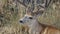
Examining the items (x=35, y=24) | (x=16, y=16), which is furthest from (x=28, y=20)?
(x=16, y=16)

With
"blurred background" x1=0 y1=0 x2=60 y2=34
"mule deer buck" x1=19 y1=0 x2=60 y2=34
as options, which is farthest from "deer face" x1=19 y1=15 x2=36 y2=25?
"blurred background" x1=0 y1=0 x2=60 y2=34

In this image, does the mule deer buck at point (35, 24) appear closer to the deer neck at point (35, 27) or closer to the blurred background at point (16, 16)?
the deer neck at point (35, 27)

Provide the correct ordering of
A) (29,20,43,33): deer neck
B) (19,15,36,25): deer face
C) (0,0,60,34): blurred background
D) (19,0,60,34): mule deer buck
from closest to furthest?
(19,0,60,34): mule deer buck < (29,20,43,33): deer neck < (19,15,36,25): deer face < (0,0,60,34): blurred background

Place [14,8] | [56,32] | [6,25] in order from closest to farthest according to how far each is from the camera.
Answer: [56,32] < [6,25] < [14,8]

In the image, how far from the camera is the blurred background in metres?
7.38

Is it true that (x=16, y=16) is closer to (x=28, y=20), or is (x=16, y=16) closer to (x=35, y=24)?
(x=28, y=20)

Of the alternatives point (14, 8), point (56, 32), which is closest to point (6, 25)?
point (14, 8)

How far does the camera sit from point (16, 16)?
798 cm

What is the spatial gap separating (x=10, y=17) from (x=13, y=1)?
691mm

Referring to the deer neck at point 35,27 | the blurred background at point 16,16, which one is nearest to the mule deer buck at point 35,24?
the deer neck at point 35,27

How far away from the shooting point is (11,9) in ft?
27.6

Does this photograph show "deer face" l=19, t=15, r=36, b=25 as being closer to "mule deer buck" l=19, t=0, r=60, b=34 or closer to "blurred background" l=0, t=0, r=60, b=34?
"mule deer buck" l=19, t=0, r=60, b=34

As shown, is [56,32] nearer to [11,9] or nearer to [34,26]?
[34,26]

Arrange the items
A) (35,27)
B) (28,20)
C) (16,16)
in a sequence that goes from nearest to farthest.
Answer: (35,27), (28,20), (16,16)
